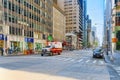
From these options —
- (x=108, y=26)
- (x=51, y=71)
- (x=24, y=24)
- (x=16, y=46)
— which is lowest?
(x=51, y=71)

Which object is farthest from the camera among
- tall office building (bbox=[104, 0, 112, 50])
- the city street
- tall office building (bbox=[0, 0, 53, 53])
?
tall office building (bbox=[0, 0, 53, 53])

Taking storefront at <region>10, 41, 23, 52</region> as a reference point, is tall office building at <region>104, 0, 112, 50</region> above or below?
above

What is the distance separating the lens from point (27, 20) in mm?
75562

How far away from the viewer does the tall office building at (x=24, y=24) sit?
200ft

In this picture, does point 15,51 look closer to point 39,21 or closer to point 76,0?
point 39,21

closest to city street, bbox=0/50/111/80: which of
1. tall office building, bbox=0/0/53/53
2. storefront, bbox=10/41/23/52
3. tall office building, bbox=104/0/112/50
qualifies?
tall office building, bbox=104/0/112/50

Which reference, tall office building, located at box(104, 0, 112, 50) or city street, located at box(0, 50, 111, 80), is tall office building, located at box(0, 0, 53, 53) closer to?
tall office building, located at box(104, 0, 112, 50)

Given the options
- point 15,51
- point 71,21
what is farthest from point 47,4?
point 71,21

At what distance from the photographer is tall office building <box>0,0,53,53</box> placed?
Answer: 60969 millimetres

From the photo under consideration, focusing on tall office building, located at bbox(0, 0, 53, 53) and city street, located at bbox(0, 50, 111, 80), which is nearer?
city street, located at bbox(0, 50, 111, 80)

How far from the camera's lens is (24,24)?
72938 millimetres

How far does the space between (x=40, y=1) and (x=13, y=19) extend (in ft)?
85.7

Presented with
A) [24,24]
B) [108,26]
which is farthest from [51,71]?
[24,24]

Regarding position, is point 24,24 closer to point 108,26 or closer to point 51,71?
point 108,26
